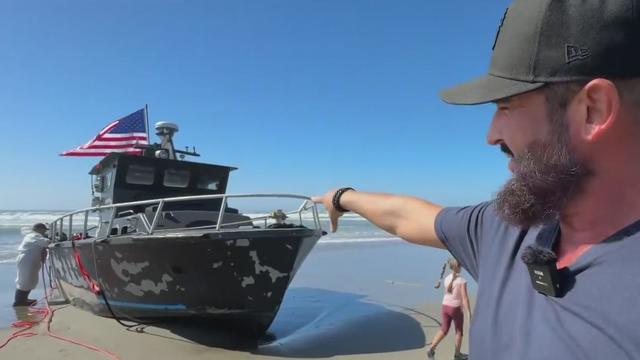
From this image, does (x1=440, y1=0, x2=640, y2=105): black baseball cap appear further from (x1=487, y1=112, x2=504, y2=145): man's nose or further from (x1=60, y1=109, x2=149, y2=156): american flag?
(x1=60, y1=109, x2=149, y2=156): american flag

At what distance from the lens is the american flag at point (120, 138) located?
1029 cm

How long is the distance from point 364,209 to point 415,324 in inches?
262

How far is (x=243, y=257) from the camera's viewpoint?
5934 mm

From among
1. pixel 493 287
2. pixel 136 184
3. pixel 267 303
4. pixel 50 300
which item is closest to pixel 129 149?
pixel 136 184

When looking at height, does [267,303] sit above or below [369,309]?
above

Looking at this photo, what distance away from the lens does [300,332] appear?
302 inches

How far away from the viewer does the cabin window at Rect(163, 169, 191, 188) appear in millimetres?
9664

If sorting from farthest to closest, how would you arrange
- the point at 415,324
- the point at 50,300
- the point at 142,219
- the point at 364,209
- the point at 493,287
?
the point at 50,300, the point at 415,324, the point at 142,219, the point at 364,209, the point at 493,287

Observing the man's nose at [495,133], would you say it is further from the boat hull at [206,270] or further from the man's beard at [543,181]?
the boat hull at [206,270]

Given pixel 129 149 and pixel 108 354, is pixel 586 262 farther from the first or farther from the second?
pixel 129 149

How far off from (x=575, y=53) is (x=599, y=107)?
0.13m

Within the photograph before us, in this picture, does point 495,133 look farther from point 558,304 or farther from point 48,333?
point 48,333

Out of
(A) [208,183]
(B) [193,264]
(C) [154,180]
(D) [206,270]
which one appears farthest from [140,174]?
(D) [206,270]

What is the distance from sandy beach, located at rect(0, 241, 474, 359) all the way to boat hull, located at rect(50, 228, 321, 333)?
0.50 m
